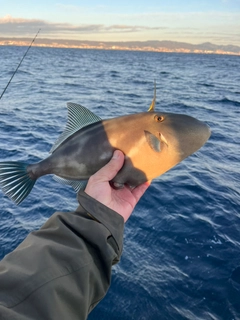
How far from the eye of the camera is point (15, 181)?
3025 millimetres

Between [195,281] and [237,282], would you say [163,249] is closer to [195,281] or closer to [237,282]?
[195,281]

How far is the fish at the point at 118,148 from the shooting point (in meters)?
2.74

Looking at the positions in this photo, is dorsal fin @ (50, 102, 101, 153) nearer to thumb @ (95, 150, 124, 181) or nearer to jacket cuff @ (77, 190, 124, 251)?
thumb @ (95, 150, 124, 181)

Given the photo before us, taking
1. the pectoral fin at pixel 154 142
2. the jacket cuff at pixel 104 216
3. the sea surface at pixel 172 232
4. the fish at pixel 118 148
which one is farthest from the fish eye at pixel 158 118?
the sea surface at pixel 172 232

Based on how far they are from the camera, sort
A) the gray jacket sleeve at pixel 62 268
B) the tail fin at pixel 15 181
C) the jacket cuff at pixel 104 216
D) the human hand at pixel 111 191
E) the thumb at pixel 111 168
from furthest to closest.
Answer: the tail fin at pixel 15 181, the thumb at pixel 111 168, the human hand at pixel 111 191, the jacket cuff at pixel 104 216, the gray jacket sleeve at pixel 62 268

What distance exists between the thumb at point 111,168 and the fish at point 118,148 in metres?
0.07

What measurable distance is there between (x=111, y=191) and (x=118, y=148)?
1.12ft

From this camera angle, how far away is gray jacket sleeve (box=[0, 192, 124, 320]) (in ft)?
5.25

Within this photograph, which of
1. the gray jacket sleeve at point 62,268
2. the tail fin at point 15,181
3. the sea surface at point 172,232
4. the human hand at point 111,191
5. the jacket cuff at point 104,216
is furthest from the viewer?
the sea surface at point 172,232

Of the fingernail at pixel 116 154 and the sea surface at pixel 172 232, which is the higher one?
the fingernail at pixel 116 154

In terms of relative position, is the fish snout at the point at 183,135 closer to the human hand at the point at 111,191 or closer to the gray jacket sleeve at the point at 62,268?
the human hand at the point at 111,191

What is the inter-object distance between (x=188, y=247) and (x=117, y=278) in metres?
1.35

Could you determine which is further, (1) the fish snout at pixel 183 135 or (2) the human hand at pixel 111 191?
(1) the fish snout at pixel 183 135

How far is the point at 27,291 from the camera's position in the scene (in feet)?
5.28
